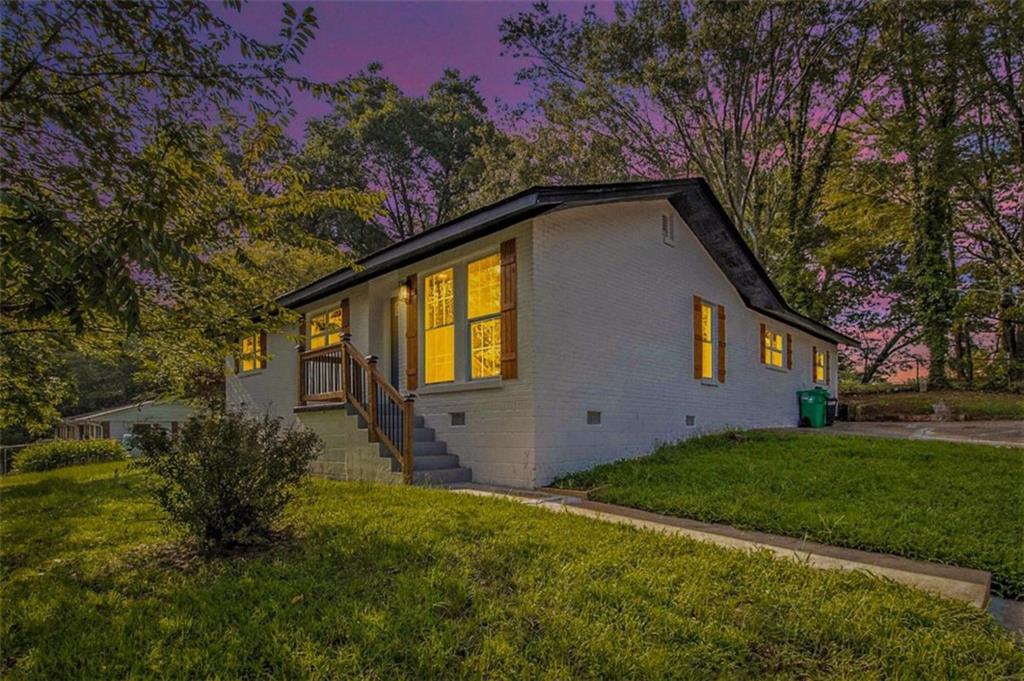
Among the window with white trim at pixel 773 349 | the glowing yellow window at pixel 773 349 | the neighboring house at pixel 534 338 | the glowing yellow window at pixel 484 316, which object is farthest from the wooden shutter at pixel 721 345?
the glowing yellow window at pixel 484 316

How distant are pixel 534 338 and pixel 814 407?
10.2m

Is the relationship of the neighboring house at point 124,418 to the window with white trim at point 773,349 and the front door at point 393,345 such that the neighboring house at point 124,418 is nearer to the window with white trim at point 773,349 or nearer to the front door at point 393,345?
the front door at point 393,345

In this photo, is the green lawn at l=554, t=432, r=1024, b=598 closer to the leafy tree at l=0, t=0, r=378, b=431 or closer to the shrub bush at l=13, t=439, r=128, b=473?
the leafy tree at l=0, t=0, r=378, b=431

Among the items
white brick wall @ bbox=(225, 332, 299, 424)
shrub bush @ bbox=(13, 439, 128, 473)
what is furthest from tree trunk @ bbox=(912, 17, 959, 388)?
shrub bush @ bbox=(13, 439, 128, 473)

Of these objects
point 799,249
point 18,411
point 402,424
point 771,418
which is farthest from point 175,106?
point 799,249

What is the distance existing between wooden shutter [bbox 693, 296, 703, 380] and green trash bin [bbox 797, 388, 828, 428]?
5684 mm

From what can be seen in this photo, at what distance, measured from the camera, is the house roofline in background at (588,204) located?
6.59m

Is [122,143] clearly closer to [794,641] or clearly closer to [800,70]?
[794,641]

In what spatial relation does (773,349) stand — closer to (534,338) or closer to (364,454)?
(534,338)

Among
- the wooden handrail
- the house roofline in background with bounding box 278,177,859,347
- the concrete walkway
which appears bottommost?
the concrete walkway

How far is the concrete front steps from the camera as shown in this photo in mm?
7164

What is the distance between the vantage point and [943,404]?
14.0 metres

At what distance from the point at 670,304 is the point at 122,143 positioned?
7724 millimetres

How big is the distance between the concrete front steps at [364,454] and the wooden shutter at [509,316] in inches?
61.3
